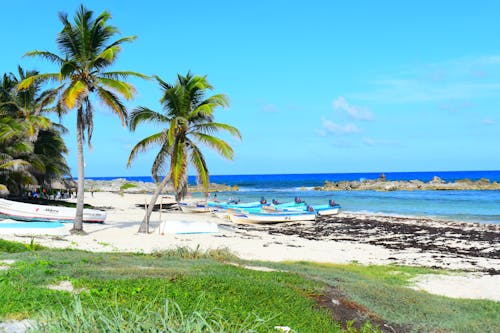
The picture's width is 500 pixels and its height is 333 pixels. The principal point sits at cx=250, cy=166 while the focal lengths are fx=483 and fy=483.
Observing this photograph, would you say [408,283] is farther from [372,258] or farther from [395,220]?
[395,220]

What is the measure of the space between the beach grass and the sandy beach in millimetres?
3937

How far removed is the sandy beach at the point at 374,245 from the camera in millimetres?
14633

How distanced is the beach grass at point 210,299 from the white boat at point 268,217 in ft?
74.8

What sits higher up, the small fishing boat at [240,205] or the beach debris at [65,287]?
the beach debris at [65,287]

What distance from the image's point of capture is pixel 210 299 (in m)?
7.00

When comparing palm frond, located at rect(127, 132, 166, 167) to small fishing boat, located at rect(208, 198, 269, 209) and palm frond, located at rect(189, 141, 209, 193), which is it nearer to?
palm frond, located at rect(189, 141, 209, 193)

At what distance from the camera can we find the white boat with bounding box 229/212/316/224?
111 feet

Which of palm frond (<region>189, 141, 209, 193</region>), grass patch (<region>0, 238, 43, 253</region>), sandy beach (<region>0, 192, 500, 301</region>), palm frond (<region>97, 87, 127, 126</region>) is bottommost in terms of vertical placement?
sandy beach (<region>0, 192, 500, 301</region>)

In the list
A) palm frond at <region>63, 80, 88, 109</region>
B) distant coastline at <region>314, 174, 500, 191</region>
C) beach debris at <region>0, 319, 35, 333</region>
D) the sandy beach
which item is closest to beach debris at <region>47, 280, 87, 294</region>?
beach debris at <region>0, 319, 35, 333</region>

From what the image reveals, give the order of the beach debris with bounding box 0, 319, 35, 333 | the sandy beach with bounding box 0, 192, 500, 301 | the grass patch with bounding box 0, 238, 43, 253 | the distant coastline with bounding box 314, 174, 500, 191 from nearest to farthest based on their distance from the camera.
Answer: the beach debris with bounding box 0, 319, 35, 333, the grass patch with bounding box 0, 238, 43, 253, the sandy beach with bounding box 0, 192, 500, 301, the distant coastline with bounding box 314, 174, 500, 191

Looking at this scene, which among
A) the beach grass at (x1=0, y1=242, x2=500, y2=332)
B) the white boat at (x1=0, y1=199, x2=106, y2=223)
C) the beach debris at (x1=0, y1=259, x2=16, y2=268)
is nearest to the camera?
the beach grass at (x1=0, y1=242, x2=500, y2=332)

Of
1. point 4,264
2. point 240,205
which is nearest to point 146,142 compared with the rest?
point 4,264

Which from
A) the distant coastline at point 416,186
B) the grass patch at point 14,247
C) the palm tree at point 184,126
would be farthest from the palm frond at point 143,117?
the distant coastline at point 416,186

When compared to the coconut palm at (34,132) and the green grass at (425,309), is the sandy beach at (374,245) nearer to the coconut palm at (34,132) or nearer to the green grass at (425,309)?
the green grass at (425,309)
